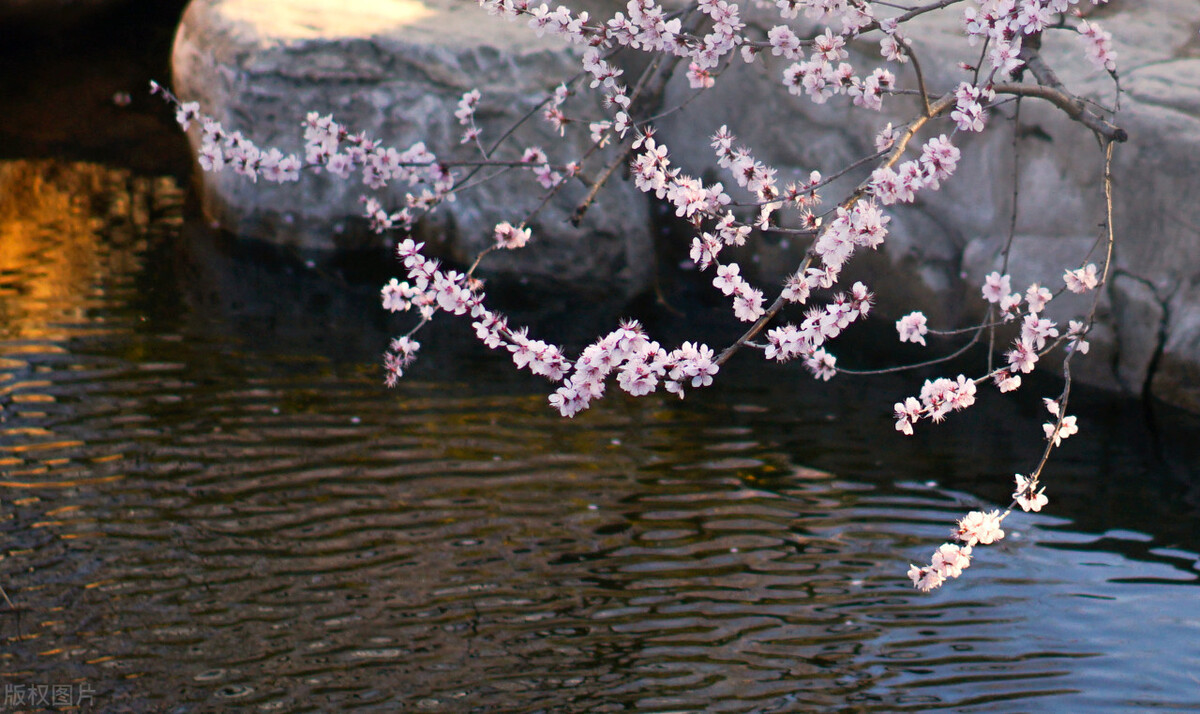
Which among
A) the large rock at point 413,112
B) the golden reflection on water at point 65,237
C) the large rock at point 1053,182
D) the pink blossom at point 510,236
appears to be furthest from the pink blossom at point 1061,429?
the golden reflection on water at point 65,237

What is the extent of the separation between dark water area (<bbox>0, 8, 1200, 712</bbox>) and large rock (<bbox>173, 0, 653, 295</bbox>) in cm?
71

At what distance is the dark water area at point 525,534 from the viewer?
3350 mm

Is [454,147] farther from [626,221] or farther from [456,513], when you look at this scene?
[456,513]

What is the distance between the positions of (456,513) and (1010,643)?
1.89 m

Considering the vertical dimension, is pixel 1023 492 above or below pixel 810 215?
below

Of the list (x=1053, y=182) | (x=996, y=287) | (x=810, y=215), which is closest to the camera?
(x=810, y=215)

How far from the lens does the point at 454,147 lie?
6.80 metres

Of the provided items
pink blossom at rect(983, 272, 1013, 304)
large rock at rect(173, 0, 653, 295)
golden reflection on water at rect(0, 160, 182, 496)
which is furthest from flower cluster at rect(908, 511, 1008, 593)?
large rock at rect(173, 0, 653, 295)

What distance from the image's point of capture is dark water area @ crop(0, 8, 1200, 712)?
3.35 m

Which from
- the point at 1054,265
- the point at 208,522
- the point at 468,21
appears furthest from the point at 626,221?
the point at 208,522

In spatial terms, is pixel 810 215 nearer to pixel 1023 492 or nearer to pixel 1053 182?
pixel 1023 492

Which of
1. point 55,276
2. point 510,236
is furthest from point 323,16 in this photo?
point 510,236

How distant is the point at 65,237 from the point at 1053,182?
18.1 ft

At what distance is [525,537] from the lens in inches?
164
